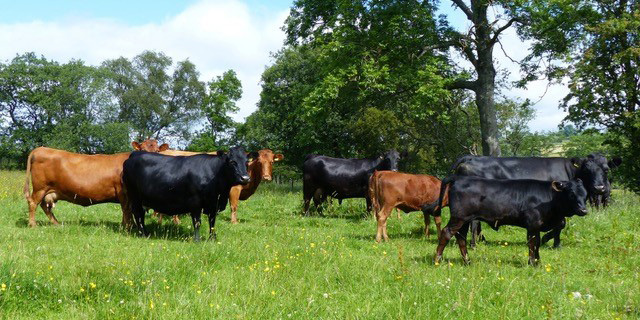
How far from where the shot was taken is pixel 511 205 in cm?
801

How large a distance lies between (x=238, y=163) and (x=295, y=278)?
13.3ft

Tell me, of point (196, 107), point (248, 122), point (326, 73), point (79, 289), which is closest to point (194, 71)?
point (196, 107)

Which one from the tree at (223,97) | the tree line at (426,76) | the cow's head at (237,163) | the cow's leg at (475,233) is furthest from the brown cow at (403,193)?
the tree at (223,97)

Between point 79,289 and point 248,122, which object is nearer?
point 79,289

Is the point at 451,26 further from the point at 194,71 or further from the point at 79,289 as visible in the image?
the point at 194,71

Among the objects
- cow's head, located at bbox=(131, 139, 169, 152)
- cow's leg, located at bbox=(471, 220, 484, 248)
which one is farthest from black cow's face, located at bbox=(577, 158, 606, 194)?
cow's head, located at bbox=(131, 139, 169, 152)

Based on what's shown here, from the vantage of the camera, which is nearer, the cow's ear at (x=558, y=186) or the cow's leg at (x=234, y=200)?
the cow's ear at (x=558, y=186)

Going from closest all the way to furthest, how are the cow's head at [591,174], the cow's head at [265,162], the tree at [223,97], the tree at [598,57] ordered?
1. the cow's head at [591,174]
2. the cow's head at [265,162]
3. the tree at [598,57]
4. the tree at [223,97]

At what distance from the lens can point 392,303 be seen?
527cm

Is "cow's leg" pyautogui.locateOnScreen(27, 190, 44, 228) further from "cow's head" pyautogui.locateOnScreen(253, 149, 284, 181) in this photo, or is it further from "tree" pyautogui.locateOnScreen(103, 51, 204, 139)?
"tree" pyautogui.locateOnScreen(103, 51, 204, 139)

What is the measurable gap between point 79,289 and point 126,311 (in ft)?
2.87

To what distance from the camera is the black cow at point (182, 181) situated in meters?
9.64

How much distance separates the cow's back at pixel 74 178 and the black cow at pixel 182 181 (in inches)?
25.2

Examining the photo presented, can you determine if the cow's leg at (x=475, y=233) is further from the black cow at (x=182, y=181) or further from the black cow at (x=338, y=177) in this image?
the black cow at (x=338, y=177)
